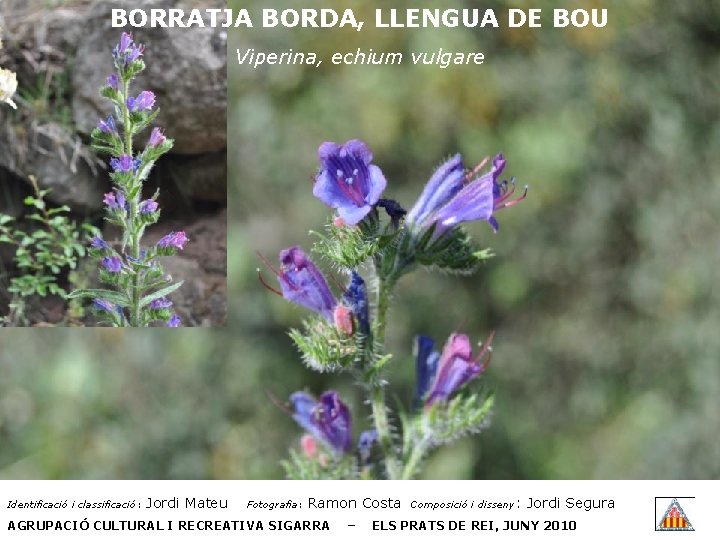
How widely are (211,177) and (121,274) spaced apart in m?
0.49

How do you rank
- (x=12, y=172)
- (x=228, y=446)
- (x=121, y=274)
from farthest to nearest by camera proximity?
(x=228, y=446) < (x=12, y=172) < (x=121, y=274)

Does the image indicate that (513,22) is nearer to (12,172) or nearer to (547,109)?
(547,109)

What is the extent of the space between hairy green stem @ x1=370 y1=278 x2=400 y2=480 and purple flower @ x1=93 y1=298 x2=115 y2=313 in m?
0.53

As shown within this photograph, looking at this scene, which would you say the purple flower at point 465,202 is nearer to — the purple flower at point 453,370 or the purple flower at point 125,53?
the purple flower at point 453,370

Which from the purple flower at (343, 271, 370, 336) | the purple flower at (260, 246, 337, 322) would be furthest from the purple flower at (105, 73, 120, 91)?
the purple flower at (343, 271, 370, 336)

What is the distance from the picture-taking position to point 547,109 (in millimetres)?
3197

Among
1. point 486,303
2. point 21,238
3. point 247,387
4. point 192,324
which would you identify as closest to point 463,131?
point 486,303

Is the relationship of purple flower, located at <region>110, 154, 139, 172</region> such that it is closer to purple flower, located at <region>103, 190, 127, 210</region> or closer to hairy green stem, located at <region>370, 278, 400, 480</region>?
purple flower, located at <region>103, 190, 127, 210</region>

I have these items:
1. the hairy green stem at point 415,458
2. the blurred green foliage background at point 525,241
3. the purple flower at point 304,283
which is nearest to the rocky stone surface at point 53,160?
the purple flower at point 304,283

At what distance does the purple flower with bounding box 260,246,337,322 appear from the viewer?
1.51 metres
